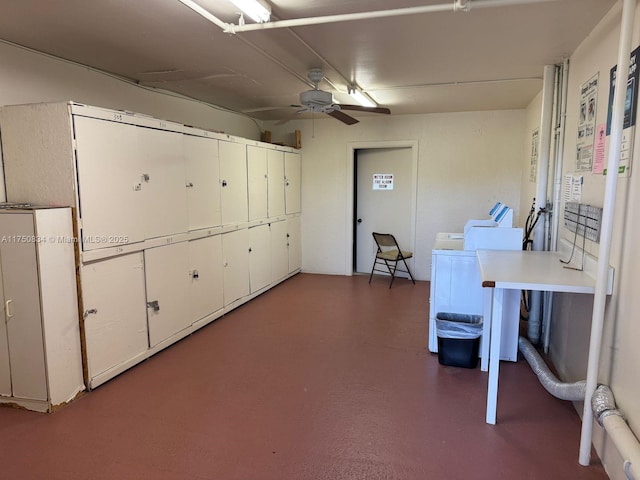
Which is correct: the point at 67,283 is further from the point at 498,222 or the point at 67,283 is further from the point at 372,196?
the point at 372,196

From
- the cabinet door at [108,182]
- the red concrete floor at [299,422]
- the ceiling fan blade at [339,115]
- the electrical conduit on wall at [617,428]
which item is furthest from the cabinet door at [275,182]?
the electrical conduit on wall at [617,428]

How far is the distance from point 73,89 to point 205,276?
1943 mm

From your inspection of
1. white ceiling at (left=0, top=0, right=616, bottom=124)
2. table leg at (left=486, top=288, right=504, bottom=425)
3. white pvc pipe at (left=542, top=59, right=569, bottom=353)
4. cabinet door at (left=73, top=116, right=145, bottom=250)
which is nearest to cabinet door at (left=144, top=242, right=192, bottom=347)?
cabinet door at (left=73, top=116, right=145, bottom=250)

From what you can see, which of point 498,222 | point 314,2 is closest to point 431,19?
point 314,2

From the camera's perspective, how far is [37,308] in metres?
2.50

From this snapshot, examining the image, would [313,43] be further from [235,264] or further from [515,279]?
[235,264]

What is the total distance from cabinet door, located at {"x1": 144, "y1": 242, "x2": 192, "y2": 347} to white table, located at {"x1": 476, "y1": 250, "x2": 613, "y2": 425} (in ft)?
8.14

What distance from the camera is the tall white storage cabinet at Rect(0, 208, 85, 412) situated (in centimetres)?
246

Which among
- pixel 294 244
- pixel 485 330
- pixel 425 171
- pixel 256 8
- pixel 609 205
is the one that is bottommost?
pixel 485 330

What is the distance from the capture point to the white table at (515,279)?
2113 millimetres

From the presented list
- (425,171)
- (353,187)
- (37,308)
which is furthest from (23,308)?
(425,171)

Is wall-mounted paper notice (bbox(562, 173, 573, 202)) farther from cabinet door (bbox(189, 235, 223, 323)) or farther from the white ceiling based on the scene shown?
cabinet door (bbox(189, 235, 223, 323))

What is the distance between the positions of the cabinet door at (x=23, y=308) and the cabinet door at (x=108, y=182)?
318 millimetres

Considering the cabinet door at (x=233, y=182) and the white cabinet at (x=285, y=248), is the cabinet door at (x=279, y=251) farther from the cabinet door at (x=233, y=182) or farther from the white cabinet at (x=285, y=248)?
the cabinet door at (x=233, y=182)
